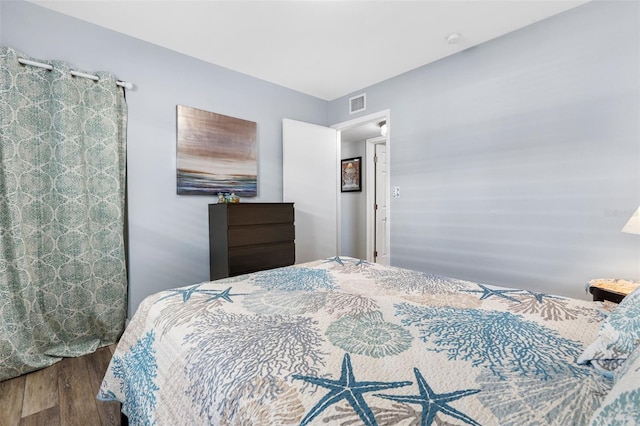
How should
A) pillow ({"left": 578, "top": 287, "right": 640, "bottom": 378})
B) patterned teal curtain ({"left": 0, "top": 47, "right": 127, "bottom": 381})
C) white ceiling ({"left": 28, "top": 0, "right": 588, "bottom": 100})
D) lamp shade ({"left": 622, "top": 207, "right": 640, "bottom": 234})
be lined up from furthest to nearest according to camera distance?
white ceiling ({"left": 28, "top": 0, "right": 588, "bottom": 100})
patterned teal curtain ({"left": 0, "top": 47, "right": 127, "bottom": 381})
lamp shade ({"left": 622, "top": 207, "right": 640, "bottom": 234})
pillow ({"left": 578, "top": 287, "right": 640, "bottom": 378})

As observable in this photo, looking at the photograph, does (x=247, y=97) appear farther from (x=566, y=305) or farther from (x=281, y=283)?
(x=566, y=305)

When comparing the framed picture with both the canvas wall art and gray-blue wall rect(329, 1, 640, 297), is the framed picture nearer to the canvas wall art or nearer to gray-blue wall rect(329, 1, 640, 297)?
gray-blue wall rect(329, 1, 640, 297)

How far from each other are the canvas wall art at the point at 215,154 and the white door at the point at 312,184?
0.41 metres

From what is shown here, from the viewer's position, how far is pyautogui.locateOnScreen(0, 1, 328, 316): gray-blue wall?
205 cm

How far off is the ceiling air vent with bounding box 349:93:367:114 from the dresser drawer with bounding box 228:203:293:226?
1.41 metres

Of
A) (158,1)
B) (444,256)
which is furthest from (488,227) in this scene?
(158,1)

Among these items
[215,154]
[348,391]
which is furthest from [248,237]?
[348,391]

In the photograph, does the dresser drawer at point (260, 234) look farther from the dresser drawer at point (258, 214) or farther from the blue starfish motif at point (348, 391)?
the blue starfish motif at point (348, 391)

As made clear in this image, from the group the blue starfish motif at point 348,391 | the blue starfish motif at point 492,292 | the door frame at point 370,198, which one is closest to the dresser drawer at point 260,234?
the blue starfish motif at point 492,292

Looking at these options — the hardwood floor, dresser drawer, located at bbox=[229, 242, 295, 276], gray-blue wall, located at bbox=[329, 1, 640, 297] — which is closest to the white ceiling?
gray-blue wall, located at bbox=[329, 1, 640, 297]

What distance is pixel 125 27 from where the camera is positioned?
7.36 ft

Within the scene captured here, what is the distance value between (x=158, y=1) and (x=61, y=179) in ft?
4.51

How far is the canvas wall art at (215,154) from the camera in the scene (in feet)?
8.67

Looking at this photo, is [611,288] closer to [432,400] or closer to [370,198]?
[432,400]
